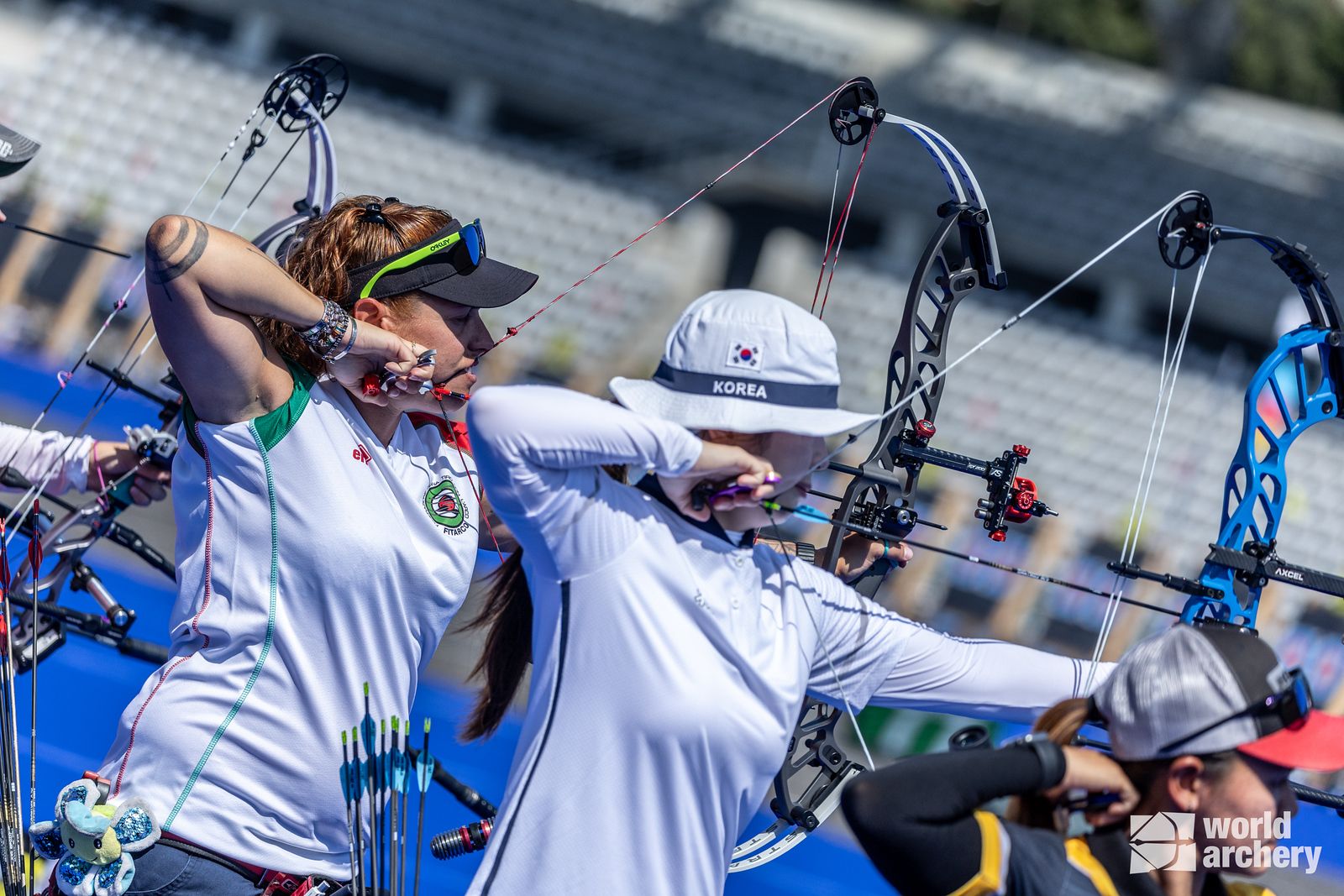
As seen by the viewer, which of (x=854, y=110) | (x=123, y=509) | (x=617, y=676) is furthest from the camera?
(x=123, y=509)

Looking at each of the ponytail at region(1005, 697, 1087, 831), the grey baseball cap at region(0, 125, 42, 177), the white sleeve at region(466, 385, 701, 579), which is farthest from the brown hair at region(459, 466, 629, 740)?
the grey baseball cap at region(0, 125, 42, 177)

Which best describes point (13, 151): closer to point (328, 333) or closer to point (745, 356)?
point (328, 333)

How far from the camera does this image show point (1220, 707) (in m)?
1.12

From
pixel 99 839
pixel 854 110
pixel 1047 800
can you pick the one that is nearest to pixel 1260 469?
pixel 854 110

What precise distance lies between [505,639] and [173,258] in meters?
0.61

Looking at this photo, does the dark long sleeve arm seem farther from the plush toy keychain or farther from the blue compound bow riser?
the blue compound bow riser

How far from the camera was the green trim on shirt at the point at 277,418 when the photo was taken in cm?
144

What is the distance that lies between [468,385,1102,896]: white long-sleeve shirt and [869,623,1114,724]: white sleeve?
0.86 feet

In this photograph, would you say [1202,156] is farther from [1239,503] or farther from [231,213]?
[1239,503]

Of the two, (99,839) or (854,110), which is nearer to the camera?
(99,839)

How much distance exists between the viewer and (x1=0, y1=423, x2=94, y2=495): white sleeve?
2.10m

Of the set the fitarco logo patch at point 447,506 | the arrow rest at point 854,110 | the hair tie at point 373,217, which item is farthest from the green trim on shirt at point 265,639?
the arrow rest at point 854,110

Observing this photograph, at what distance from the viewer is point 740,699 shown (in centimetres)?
126

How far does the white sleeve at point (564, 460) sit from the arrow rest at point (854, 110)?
1001mm
